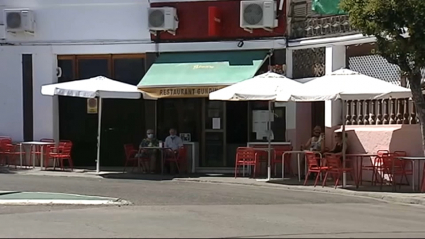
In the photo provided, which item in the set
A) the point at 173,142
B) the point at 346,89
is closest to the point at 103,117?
the point at 173,142

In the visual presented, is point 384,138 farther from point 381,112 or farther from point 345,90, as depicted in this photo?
point 345,90

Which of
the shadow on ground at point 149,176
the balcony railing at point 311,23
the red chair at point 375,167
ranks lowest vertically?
the shadow on ground at point 149,176

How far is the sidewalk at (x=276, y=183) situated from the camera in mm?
14945

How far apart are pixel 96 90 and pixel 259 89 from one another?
4543mm

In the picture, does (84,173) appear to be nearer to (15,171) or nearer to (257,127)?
(15,171)

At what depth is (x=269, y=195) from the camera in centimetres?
1520

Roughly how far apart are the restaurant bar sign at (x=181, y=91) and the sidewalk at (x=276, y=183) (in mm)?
2258

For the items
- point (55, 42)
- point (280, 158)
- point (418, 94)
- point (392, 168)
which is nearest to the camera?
point (418, 94)

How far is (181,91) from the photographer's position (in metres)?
19.3

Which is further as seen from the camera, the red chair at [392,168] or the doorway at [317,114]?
the doorway at [317,114]

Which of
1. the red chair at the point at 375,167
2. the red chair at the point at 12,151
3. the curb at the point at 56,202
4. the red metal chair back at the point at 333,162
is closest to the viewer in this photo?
the curb at the point at 56,202

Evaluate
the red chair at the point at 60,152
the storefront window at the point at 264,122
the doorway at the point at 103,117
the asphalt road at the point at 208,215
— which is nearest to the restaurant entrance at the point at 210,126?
the storefront window at the point at 264,122

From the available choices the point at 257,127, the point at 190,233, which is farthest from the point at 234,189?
the point at 190,233

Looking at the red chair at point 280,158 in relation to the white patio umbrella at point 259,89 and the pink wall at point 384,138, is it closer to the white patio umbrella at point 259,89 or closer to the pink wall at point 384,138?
the white patio umbrella at point 259,89
